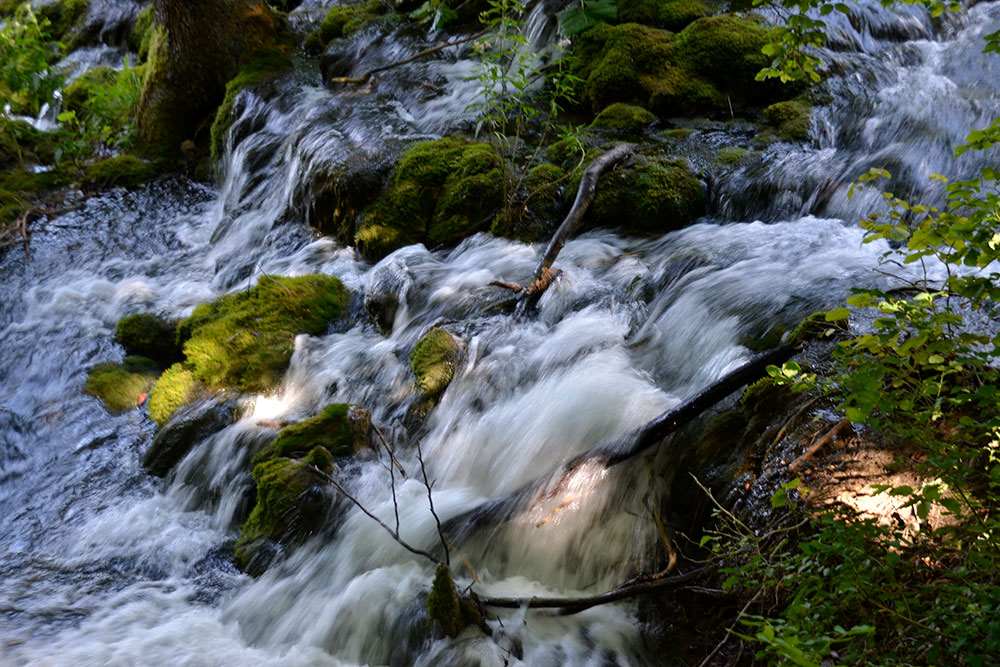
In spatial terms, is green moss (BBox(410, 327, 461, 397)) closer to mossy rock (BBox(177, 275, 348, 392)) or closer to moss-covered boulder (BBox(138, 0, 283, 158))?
mossy rock (BBox(177, 275, 348, 392))

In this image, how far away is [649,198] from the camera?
5348 mm

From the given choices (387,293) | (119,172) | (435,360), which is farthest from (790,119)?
(119,172)

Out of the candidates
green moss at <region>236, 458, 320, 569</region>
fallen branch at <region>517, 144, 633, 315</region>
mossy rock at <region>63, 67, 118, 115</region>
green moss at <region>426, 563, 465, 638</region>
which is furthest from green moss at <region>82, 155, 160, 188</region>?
green moss at <region>426, 563, 465, 638</region>

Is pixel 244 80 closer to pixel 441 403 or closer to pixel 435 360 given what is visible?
pixel 435 360

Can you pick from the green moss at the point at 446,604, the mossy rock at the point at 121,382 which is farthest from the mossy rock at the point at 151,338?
the green moss at the point at 446,604

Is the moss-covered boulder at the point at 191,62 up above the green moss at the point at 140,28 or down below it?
below

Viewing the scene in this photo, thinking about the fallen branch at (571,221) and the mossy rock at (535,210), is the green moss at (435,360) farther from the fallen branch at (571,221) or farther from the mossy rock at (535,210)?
the mossy rock at (535,210)

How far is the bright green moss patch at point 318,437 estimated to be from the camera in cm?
399

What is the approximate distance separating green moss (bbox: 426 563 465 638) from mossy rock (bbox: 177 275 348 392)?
2458 mm

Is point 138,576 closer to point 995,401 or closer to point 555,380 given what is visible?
point 555,380

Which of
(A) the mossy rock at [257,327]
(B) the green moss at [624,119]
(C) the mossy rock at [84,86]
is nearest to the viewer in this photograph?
(A) the mossy rock at [257,327]

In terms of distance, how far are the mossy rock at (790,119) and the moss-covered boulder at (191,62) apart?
6487 mm

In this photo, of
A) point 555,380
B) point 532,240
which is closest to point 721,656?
point 555,380

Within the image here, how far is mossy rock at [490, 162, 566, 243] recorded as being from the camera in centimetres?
555
